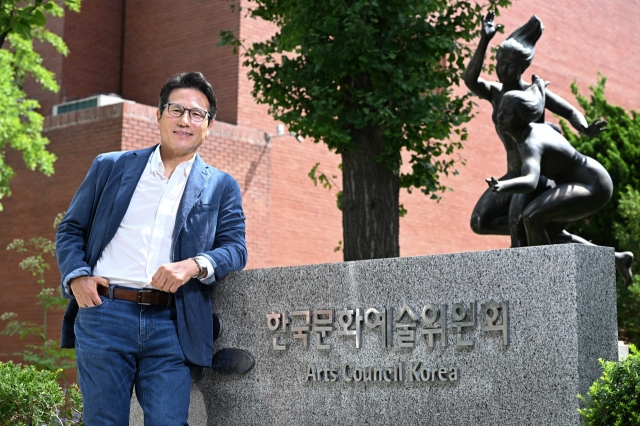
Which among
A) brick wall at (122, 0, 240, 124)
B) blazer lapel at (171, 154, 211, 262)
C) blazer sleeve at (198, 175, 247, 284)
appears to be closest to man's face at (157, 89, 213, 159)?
blazer lapel at (171, 154, 211, 262)

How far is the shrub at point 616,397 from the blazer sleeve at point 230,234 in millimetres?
1785

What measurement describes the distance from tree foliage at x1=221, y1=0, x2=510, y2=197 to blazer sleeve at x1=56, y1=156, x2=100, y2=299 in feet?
20.7

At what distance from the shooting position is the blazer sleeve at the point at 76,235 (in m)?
4.27

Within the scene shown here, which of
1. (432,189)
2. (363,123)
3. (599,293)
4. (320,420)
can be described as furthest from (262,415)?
(432,189)

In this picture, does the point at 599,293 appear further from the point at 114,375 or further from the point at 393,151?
the point at 393,151

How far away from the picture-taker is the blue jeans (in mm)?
4250

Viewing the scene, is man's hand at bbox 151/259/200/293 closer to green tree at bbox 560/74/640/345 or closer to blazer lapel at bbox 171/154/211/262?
blazer lapel at bbox 171/154/211/262

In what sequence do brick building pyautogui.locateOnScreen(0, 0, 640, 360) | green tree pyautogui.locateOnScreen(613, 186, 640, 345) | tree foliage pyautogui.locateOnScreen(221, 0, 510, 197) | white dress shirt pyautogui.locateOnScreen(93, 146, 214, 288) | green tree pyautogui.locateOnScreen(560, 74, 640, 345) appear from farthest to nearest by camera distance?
brick building pyautogui.locateOnScreen(0, 0, 640, 360)
green tree pyautogui.locateOnScreen(560, 74, 640, 345)
green tree pyautogui.locateOnScreen(613, 186, 640, 345)
tree foliage pyautogui.locateOnScreen(221, 0, 510, 197)
white dress shirt pyautogui.locateOnScreen(93, 146, 214, 288)

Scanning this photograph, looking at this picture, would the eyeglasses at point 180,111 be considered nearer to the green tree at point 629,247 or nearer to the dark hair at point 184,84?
the dark hair at point 184,84

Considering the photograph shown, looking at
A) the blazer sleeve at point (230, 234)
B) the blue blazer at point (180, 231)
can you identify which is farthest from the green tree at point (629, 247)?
the blue blazer at point (180, 231)

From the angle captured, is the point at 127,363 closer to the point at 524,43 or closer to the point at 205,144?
the point at 524,43

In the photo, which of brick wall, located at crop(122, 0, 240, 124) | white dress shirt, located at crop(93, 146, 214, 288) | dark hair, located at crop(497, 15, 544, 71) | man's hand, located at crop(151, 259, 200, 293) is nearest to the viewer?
man's hand, located at crop(151, 259, 200, 293)

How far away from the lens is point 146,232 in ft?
14.5

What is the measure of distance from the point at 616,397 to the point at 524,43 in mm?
3422
